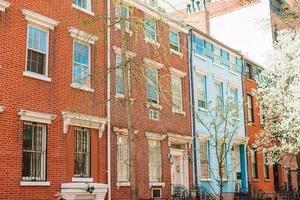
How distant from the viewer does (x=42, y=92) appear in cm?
1697

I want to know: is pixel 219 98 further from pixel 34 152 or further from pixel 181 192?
pixel 34 152

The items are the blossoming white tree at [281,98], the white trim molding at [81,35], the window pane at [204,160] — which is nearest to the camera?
the white trim molding at [81,35]

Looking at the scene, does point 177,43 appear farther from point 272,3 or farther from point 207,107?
point 272,3

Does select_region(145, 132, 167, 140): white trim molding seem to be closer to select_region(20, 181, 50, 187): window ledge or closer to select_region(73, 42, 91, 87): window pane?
select_region(73, 42, 91, 87): window pane

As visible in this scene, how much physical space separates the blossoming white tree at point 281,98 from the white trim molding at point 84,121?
14166 millimetres

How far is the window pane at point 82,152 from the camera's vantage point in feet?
59.6

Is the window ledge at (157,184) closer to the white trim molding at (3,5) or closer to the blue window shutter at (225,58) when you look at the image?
the white trim molding at (3,5)

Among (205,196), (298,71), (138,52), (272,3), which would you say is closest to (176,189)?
(205,196)

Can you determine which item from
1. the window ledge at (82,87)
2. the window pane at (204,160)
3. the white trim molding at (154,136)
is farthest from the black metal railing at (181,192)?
the window ledge at (82,87)

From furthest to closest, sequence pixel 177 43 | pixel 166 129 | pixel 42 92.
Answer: pixel 177 43 < pixel 166 129 < pixel 42 92

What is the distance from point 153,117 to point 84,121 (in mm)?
5393

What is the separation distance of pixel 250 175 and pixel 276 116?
4.36m

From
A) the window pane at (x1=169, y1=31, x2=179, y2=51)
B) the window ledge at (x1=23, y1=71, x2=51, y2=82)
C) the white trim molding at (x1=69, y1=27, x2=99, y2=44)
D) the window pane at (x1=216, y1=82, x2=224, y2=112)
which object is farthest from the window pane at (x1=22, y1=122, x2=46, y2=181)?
the window pane at (x1=216, y1=82, x2=224, y2=112)

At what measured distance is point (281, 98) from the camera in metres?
30.5
